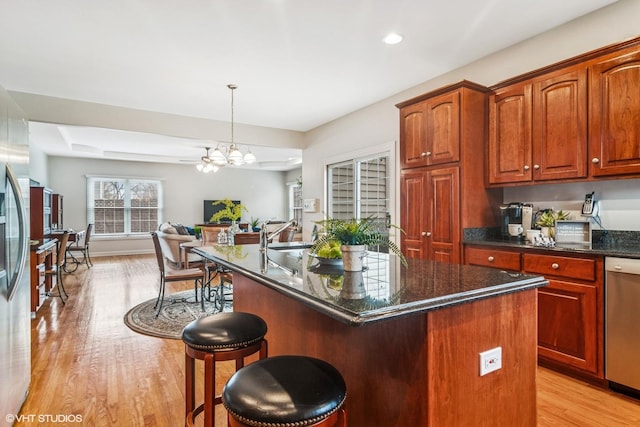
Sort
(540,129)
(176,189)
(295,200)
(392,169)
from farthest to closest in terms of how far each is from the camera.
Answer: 1. (295,200)
2. (176,189)
3. (392,169)
4. (540,129)

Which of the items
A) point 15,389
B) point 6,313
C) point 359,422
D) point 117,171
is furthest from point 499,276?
point 117,171

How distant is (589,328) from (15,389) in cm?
349

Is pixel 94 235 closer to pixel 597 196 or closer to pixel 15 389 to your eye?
pixel 15 389

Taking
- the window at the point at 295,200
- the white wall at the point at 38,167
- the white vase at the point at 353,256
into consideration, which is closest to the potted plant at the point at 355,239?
the white vase at the point at 353,256

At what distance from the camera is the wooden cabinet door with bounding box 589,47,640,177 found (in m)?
2.28

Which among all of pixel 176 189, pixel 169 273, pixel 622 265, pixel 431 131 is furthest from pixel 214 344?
pixel 176 189

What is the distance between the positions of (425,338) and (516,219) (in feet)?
8.02

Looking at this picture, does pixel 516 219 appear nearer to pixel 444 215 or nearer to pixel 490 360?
pixel 444 215

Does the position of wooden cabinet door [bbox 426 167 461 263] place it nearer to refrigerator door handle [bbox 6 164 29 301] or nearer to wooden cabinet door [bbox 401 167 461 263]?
wooden cabinet door [bbox 401 167 461 263]

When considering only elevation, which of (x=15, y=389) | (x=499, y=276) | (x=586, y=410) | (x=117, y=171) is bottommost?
(x=586, y=410)

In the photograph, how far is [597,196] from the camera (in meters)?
2.71

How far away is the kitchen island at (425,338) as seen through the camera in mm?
1151

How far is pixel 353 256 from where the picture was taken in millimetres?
1567

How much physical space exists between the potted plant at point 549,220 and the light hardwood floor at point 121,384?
1.08 m
